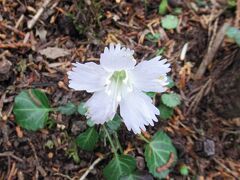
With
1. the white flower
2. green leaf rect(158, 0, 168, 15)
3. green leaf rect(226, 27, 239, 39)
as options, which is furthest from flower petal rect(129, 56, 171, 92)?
green leaf rect(158, 0, 168, 15)

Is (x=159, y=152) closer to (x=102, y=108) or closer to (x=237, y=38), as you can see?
(x=102, y=108)

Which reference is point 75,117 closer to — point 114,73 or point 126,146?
point 126,146

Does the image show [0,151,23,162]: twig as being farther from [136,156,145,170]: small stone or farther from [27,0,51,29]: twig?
[27,0,51,29]: twig

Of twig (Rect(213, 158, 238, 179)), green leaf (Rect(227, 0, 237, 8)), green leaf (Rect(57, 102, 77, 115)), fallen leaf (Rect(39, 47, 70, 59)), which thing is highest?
green leaf (Rect(227, 0, 237, 8))

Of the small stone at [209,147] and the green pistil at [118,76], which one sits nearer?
the green pistil at [118,76]

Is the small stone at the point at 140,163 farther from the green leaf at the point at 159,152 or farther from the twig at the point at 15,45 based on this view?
the twig at the point at 15,45

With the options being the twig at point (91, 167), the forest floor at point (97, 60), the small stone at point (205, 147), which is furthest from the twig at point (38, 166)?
the small stone at point (205, 147)

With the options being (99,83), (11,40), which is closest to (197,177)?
(99,83)

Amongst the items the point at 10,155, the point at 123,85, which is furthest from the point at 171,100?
the point at 10,155
